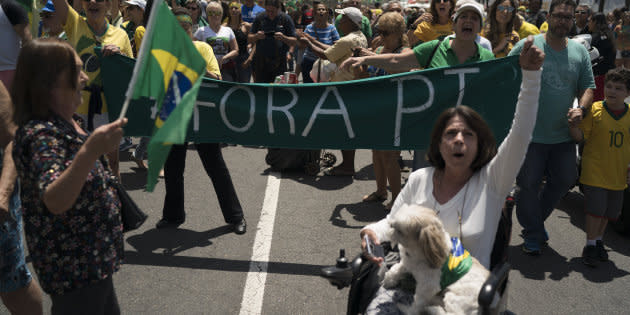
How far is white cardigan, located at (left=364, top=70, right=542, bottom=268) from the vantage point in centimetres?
273

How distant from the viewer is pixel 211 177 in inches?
207

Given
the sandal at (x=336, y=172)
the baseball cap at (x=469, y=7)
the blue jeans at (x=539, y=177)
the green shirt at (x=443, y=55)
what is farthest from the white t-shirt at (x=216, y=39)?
the blue jeans at (x=539, y=177)

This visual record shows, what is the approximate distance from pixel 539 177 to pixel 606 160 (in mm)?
623

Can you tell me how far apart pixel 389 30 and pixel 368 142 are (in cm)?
169

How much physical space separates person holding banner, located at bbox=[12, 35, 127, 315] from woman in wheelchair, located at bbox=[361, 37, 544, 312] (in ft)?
4.31

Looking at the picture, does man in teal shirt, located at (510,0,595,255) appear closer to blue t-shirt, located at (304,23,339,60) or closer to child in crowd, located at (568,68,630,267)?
child in crowd, located at (568,68,630,267)

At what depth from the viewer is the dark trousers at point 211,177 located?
5188mm

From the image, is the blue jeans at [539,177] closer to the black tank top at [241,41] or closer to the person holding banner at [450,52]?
the person holding banner at [450,52]

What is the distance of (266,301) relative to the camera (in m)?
4.07

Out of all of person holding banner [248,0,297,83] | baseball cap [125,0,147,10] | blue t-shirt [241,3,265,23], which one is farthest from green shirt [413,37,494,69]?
blue t-shirt [241,3,265,23]

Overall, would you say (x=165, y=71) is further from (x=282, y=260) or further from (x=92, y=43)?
(x=92, y=43)

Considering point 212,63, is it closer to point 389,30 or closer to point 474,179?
point 389,30

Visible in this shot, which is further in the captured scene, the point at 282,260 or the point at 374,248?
the point at 282,260

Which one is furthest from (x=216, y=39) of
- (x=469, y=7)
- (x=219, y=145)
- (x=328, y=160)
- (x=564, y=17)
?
(x=564, y=17)
